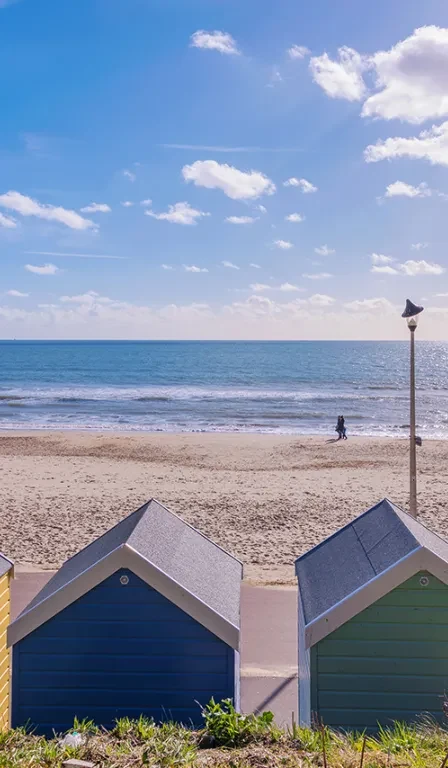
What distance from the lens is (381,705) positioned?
490 cm

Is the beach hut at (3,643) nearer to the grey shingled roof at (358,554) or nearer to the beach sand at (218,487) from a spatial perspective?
the grey shingled roof at (358,554)

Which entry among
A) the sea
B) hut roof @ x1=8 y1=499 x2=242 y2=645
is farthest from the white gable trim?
the sea

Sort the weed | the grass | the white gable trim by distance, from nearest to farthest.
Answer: the grass, the weed, the white gable trim

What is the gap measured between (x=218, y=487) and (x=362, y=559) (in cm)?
1461

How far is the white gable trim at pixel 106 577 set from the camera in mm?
5000

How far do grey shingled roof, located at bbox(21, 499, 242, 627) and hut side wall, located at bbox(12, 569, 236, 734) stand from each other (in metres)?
0.26

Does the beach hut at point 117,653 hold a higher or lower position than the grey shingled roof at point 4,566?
lower

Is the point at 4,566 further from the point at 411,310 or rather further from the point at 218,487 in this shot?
the point at 218,487

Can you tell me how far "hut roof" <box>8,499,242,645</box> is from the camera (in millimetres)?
5012

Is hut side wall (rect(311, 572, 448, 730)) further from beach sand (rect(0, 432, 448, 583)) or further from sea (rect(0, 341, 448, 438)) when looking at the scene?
sea (rect(0, 341, 448, 438))

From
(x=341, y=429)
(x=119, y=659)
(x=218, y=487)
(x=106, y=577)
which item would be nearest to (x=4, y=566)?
(x=106, y=577)

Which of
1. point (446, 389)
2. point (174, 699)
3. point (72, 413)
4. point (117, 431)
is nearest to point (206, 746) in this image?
point (174, 699)

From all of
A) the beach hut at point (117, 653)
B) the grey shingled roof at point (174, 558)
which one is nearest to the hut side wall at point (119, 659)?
the beach hut at point (117, 653)

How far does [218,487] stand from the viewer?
19.9 m
